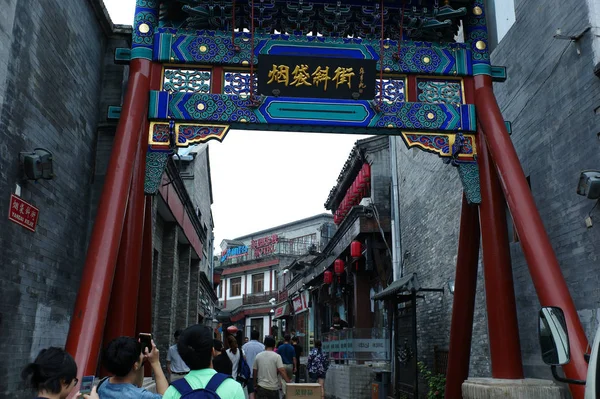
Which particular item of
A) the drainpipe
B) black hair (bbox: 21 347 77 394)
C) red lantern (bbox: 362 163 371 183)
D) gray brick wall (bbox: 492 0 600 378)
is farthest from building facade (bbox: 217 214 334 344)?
black hair (bbox: 21 347 77 394)

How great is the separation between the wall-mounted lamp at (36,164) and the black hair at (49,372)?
3.36m

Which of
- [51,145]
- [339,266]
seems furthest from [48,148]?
[339,266]

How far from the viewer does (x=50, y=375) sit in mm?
2748

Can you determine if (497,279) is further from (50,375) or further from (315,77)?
(50,375)

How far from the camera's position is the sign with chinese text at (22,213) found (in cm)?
558

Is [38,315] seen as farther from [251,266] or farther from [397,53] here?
[251,266]

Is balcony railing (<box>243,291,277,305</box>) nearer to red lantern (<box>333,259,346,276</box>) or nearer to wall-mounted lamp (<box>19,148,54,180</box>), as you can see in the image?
red lantern (<box>333,259,346,276</box>)

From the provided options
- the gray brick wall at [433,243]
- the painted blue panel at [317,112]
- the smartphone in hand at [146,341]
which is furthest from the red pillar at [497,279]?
the smartphone in hand at [146,341]

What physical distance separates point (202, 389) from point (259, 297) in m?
45.0

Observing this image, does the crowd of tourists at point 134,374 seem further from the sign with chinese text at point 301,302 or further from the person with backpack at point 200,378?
the sign with chinese text at point 301,302

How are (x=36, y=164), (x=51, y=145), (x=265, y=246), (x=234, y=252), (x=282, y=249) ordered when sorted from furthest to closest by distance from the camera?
(x=234, y=252) → (x=265, y=246) → (x=282, y=249) → (x=51, y=145) → (x=36, y=164)

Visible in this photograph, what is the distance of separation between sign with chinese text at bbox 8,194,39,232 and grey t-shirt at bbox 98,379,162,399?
2953 mm

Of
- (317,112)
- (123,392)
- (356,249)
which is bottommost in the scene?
(123,392)

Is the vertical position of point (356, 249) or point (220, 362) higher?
point (356, 249)
